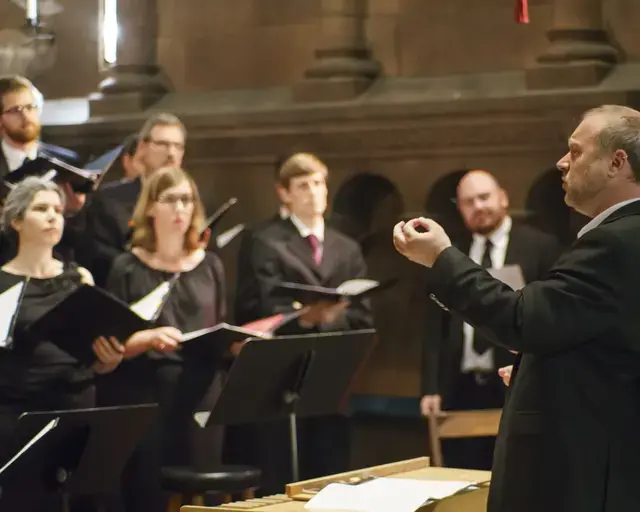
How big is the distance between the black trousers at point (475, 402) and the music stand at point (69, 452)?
1672 mm

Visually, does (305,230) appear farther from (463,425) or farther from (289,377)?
(463,425)

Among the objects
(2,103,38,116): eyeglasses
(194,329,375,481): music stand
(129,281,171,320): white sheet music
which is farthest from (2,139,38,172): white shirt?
(194,329,375,481): music stand

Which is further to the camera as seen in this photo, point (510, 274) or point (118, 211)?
point (118, 211)

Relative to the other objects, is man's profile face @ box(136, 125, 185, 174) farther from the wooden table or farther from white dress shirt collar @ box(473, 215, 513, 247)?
the wooden table

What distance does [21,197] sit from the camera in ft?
17.2

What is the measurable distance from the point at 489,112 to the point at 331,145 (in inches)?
37.6

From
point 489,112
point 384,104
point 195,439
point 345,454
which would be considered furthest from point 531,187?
point 195,439

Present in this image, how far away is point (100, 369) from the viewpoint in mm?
5262

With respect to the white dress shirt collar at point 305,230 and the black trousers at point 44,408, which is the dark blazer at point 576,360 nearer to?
the black trousers at point 44,408

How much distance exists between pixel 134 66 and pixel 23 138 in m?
2.40

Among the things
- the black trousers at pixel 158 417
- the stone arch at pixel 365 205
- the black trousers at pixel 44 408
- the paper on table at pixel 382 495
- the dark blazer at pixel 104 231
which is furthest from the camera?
the stone arch at pixel 365 205

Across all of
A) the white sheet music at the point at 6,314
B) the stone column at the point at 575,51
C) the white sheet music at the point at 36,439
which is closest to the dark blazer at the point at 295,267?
the white sheet music at the point at 6,314

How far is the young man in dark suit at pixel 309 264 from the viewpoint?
599 centimetres

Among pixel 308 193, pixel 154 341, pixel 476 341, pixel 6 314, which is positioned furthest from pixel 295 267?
pixel 6 314
